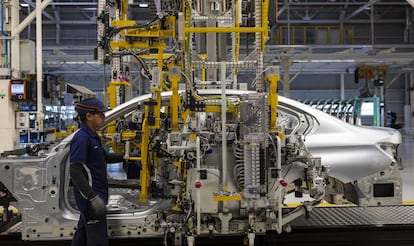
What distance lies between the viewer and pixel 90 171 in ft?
11.4

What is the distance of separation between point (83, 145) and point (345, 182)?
7.50 ft

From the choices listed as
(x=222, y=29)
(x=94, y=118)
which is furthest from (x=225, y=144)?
(x=94, y=118)

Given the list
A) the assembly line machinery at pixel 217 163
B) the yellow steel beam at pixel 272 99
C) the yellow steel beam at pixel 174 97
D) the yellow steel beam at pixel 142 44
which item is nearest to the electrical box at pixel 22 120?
the yellow steel beam at pixel 142 44

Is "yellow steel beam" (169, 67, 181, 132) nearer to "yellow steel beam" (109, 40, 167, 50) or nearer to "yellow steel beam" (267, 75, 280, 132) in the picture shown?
"yellow steel beam" (267, 75, 280, 132)

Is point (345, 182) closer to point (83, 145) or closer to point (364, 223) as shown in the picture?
point (364, 223)

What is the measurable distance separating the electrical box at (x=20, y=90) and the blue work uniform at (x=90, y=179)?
451 centimetres

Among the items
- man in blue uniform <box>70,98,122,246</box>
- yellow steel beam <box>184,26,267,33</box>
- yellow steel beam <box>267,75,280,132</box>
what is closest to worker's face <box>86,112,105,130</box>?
man in blue uniform <box>70,98,122,246</box>

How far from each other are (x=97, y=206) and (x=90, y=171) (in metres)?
0.32

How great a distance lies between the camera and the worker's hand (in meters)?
3.24

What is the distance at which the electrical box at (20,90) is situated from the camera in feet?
24.6

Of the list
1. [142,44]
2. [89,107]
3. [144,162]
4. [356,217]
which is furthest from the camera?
[142,44]

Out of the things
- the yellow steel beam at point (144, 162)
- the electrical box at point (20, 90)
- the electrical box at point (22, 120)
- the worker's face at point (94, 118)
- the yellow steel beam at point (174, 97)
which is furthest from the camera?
the electrical box at point (22, 120)

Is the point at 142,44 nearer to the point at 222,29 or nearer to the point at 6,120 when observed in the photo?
the point at 222,29

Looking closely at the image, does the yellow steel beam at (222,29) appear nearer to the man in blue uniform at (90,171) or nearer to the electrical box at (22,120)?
the man in blue uniform at (90,171)
